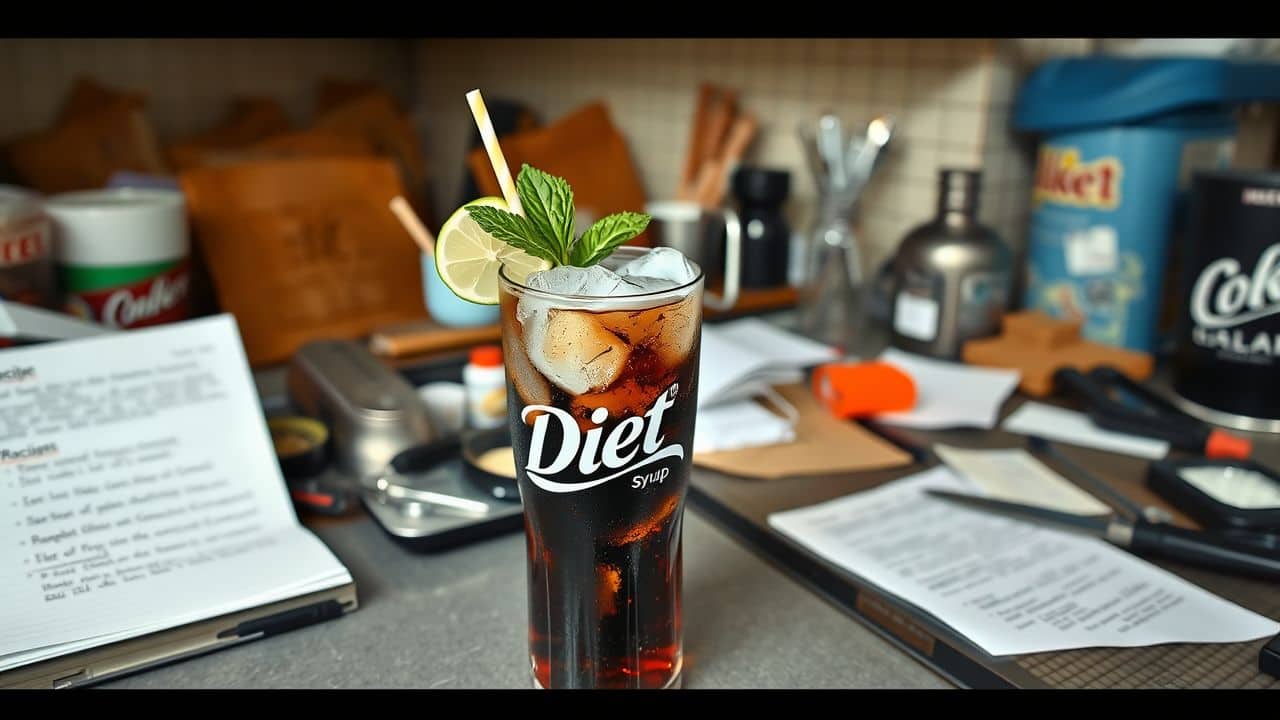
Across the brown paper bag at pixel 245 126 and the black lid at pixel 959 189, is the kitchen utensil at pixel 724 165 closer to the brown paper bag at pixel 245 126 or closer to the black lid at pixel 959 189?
the black lid at pixel 959 189

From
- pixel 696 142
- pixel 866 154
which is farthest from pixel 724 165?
pixel 866 154

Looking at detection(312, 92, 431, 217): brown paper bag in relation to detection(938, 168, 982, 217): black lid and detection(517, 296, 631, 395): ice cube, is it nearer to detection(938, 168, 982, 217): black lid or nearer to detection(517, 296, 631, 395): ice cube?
detection(938, 168, 982, 217): black lid

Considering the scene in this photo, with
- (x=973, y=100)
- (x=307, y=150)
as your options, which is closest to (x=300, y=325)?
(x=307, y=150)

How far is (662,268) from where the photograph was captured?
1.59 ft

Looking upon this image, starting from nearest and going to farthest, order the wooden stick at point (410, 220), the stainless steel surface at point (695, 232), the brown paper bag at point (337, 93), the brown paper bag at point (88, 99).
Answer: the wooden stick at point (410, 220) < the stainless steel surface at point (695, 232) < the brown paper bag at point (88, 99) < the brown paper bag at point (337, 93)

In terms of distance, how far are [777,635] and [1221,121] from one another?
35.7 inches

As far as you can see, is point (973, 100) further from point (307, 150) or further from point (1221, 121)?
point (307, 150)

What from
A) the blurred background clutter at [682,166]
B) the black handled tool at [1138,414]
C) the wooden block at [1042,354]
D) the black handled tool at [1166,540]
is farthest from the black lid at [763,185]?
the black handled tool at [1166,540]

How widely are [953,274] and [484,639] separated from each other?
747 mm

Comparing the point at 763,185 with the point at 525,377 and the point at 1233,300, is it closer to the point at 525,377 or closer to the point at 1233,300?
the point at 1233,300

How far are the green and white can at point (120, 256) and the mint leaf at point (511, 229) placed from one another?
2.09 feet

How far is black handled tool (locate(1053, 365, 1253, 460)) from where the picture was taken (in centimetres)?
86

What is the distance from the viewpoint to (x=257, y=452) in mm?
702

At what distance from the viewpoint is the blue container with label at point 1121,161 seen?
1075 millimetres
